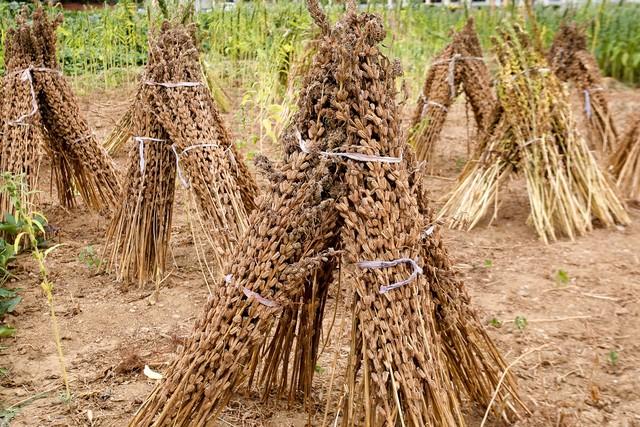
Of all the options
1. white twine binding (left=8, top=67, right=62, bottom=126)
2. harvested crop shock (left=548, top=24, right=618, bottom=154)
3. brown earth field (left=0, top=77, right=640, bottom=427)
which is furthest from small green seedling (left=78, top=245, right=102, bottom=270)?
harvested crop shock (left=548, top=24, right=618, bottom=154)

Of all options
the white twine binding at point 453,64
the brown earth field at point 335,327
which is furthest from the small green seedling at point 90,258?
the white twine binding at point 453,64

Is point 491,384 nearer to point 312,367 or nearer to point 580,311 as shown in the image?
point 312,367

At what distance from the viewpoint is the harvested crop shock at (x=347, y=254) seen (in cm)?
189

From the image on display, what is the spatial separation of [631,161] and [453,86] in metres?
1.32

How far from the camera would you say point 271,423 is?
2365 millimetres

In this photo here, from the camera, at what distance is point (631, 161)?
502cm

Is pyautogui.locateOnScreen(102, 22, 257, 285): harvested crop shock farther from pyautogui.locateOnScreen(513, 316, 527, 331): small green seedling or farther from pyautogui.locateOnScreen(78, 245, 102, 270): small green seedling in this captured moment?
pyautogui.locateOnScreen(513, 316, 527, 331): small green seedling

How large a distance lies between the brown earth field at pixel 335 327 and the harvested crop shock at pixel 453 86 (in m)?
1.00

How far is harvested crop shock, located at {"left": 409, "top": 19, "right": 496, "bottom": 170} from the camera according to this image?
17.4 feet

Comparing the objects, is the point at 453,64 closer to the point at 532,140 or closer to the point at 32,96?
the point at 532,140

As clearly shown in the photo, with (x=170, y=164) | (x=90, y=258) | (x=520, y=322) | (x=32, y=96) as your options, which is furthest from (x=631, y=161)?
(x=32, y=96)

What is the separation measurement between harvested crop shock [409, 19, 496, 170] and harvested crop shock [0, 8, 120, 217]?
232 centimetres

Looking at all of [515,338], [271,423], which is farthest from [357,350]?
[515,338]

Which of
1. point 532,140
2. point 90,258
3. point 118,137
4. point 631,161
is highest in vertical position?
point 532,140
